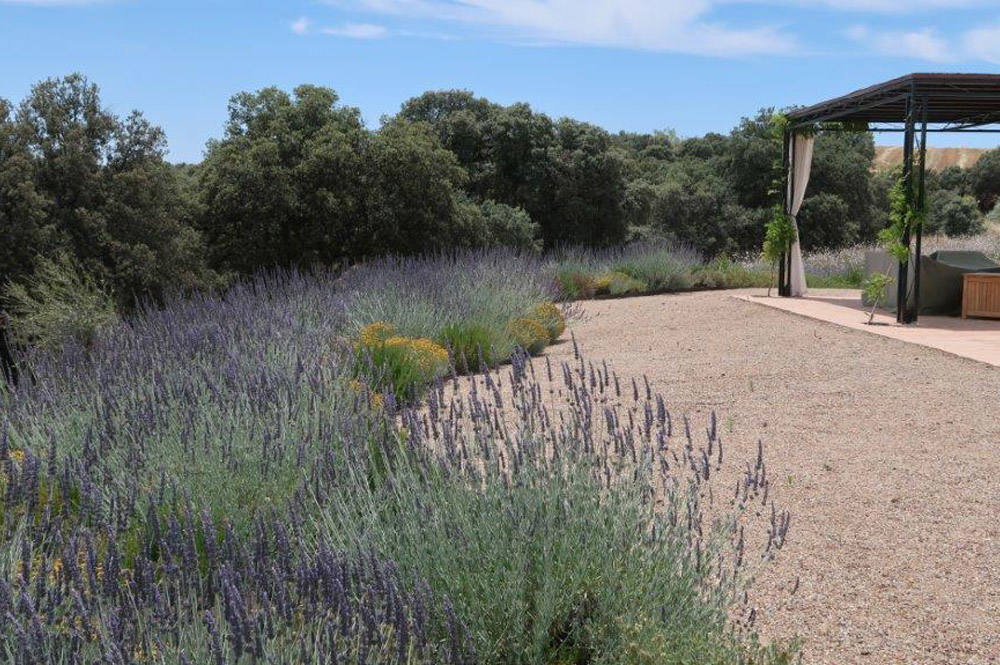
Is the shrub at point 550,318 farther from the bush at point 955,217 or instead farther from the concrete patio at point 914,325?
the bush at point 955,217

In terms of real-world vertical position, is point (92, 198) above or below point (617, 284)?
above

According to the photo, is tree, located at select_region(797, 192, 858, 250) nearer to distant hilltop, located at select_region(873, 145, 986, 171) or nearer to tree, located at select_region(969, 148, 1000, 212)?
tree, located at select_region(969, 148, 1000, 212)

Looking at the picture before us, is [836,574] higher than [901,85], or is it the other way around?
[901,85]

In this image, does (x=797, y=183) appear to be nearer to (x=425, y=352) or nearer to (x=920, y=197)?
(x=920, y=197)

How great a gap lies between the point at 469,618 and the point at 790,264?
11.7 meters

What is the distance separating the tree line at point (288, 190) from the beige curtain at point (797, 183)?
355 mm

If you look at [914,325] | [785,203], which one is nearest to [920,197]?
[914,325]

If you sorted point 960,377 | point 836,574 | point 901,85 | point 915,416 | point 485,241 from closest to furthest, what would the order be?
point 836,574 < point 915,416 < point 960,377 < point 901,85 < point 485,241

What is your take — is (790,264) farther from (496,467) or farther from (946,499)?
(496,467)

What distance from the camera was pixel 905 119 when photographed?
395 inches

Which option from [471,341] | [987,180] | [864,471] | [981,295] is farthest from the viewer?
[987,180]

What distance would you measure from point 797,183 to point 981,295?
3.43m

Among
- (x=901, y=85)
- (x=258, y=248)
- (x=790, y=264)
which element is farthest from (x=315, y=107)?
(x=901, y=85)

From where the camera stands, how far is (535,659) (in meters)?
2.26
